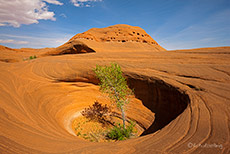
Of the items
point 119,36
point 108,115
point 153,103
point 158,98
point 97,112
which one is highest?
point 119,36

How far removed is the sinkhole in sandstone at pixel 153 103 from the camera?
686 cm

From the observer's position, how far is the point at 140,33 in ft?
136

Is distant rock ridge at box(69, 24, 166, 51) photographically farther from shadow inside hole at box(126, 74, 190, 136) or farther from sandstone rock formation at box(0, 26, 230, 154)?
shadow inside hole at box(126, 74, 190, 136)

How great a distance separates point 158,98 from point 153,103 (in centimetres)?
63

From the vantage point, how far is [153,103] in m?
8.58

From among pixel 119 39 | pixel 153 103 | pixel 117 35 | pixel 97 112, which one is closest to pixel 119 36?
pixel 117 35

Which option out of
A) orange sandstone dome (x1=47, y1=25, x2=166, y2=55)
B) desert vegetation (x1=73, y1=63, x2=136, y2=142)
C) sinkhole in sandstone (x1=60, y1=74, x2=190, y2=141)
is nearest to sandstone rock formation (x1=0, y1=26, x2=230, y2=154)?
sinkhole in sandstone (x1=60, y1=74, x2=190, y2=141)

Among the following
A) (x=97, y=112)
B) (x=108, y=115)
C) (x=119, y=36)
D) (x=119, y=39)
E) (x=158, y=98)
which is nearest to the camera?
(x=158, y=98)

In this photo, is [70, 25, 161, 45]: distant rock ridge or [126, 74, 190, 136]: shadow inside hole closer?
[126, 74, 190, 136]: shadow inside hole

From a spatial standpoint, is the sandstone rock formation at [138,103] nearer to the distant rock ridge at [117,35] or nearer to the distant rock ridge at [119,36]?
the distant rock ridge at [119,36]

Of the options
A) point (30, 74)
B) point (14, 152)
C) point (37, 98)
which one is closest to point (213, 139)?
point (14, 152)

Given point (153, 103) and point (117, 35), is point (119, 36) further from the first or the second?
point (153, 103)

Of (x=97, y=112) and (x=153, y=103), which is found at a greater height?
(x=153, y=103)

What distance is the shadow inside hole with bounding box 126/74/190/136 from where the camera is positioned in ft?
21.7
